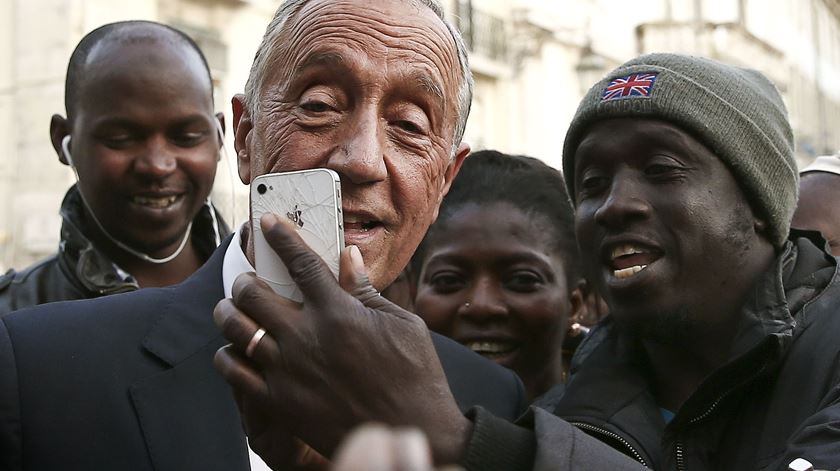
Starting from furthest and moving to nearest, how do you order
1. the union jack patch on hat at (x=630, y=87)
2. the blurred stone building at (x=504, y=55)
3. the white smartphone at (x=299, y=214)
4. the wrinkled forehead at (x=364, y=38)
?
the blurred stone building at (x=504, y=55) < the union jack patch on hat at (x=630, y=87) < the wrinkled forehead at (x=364, y=38) < the white smartphone at (x=299, y=214)

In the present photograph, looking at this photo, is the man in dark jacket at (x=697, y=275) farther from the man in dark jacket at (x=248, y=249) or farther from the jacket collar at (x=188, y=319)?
the jacket collar at (x=188, y=319)

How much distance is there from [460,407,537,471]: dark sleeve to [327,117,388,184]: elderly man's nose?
1.82 feet

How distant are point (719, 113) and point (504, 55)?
1441 centimetres

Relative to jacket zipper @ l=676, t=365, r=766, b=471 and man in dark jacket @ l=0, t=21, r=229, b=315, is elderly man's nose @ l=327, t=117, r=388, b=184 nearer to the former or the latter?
jacket zipper @ l=676, t=365, r=766, b=471

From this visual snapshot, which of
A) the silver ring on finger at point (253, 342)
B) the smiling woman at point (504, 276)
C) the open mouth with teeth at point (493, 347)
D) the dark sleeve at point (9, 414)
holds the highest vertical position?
the silver ring on finger at point (253, 342)

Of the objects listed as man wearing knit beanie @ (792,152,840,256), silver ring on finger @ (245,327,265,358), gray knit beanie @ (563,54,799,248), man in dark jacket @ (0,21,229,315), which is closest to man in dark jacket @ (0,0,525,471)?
silver ring on finger @ (245,327,265,358)

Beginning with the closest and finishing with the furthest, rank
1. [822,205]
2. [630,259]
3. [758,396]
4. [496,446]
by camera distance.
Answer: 1. [496,446]
2. [758,396]
3. [630,259]
4. [822,205]

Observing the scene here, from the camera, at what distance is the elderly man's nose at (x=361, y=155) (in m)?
2.15

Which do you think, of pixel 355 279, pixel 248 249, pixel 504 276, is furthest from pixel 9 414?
pixel 504 276

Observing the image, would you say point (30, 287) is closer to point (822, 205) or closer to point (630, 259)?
point (630, 259)

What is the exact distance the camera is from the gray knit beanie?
262 cm

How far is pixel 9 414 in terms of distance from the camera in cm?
201

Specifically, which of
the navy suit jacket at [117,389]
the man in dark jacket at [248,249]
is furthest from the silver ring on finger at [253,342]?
the navy suit jacket at [117,389]

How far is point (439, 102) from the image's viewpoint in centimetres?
239
